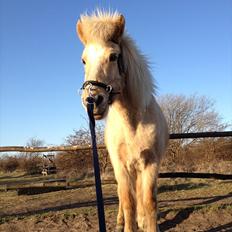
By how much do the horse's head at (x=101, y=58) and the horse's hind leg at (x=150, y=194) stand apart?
101 cm

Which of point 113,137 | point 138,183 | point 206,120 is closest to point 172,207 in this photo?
point 138,183

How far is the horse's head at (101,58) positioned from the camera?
2785mm

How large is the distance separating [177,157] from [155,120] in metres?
12.6

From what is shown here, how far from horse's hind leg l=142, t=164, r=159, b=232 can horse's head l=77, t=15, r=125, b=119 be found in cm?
101

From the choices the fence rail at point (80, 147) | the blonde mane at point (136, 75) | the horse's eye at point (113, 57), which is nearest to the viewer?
the horse's eye at point (113, 57)

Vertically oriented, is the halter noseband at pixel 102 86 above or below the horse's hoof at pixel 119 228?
above

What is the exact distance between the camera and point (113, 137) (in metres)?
3.83

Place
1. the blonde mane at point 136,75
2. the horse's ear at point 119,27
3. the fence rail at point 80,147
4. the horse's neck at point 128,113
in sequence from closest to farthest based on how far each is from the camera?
1. the horse's ear at point 119,27
2. the blonde mane at point 136,75
3. the horse's neck at point 128,113
4. the fence rail at point 80,147

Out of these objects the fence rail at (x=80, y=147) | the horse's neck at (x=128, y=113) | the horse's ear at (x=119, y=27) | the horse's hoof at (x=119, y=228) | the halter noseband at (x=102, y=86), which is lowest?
the horse's hoof at (x=119, y=228)

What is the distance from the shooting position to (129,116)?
3.67 m

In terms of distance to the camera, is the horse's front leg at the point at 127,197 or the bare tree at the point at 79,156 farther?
the bare tree at the point at 79,156

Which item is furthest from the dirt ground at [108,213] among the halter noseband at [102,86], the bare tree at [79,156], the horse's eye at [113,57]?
the bare tree at [79,156]

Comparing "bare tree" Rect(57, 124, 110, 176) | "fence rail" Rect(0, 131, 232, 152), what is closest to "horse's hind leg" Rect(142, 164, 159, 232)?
"fence rail" Rect(0, 131, 232, 152)

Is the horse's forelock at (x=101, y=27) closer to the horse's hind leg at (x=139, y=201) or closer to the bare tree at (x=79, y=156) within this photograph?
the horse's hind leg at (x=139, y=201)
